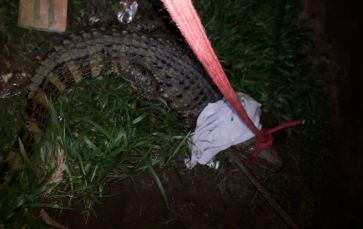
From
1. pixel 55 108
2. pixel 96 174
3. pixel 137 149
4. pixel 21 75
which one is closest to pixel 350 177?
pixel 137 149

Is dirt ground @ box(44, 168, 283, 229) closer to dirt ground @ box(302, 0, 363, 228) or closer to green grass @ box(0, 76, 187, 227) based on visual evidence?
green grass @ box(0, 76, 187, 227)

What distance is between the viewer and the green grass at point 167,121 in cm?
300

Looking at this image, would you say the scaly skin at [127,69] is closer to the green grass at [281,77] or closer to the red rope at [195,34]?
the green grass at [281,77]

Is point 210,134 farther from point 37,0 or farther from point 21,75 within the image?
point 37,0

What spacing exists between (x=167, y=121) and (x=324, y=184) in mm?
2733

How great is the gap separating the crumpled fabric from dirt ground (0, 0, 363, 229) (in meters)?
0.41

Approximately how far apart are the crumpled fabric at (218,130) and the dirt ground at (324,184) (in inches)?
16.3

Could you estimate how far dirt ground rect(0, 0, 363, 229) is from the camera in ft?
10.7

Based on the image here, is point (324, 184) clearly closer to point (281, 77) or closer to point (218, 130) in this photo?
point (281, 77)

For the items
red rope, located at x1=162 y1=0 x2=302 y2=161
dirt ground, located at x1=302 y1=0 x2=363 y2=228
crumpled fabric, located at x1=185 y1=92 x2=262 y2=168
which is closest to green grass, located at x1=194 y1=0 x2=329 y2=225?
dirt ground, located at x1=302 y1=0 x2=363 y2=228

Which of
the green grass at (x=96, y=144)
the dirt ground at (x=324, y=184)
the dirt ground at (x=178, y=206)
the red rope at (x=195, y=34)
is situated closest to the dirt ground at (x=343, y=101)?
the dirt ground at (x=324, y=184)

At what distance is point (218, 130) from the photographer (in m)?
3.34

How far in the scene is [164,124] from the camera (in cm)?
352

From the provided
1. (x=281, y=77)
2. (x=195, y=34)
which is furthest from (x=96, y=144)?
(x=281, y=77)
